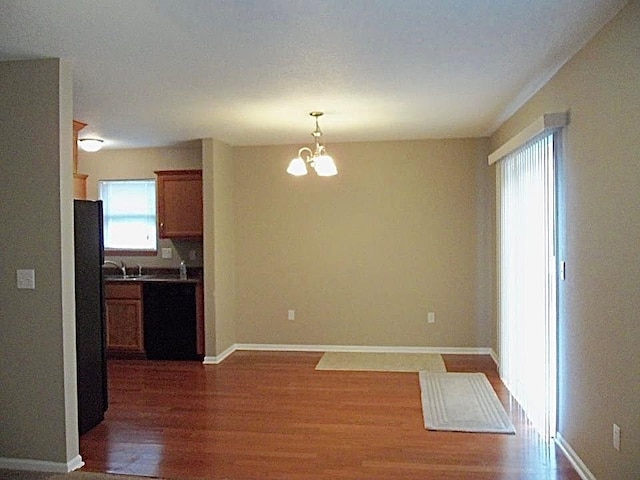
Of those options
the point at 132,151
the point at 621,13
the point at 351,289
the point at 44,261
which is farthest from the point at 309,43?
the point at 132,151

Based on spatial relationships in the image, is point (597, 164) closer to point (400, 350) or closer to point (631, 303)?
point (631, 303)

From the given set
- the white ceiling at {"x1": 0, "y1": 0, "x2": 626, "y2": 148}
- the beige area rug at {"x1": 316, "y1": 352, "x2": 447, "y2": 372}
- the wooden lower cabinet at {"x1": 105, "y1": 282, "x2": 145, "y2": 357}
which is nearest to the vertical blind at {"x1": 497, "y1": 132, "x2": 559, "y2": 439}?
the white ceiling at {"x1": 0, "y1": 0, "x2": 626, "y2": 148}

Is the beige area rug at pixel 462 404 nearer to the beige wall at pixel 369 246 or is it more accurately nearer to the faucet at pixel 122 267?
the beige wall at pixel 369 246

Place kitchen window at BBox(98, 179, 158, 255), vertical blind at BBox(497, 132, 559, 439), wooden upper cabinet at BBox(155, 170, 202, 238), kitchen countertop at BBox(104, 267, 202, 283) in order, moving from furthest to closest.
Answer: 1. kitchen window at BBox(98, 179, 158, 255)
2. wooden upper cabinet at BBox(155, 170, 202, 238)
3. kitchen countertop at BBox(104, 267, 202, 283)
4. vertical blind at BBox(497, 132, 559, 439)

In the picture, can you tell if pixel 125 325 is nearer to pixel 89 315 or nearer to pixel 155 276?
pixel 155 276

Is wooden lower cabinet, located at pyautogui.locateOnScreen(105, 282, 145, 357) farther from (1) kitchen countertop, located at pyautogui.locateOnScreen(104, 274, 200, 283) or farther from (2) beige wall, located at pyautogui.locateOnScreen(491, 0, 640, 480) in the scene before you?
(2) beige wall, located at pyautogui.locateOnScreen(491, 0, 640, 480)

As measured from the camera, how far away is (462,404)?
4578 mm

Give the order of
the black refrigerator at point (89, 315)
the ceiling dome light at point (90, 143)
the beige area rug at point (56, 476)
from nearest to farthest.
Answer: the beige area rug at point (56, 476)
the black refrigerator at point (89, 315)
the ceiling dome light at point (90, 143)

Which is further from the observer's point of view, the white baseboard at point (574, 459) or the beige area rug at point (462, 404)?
the beige area rug at point (462, 404)

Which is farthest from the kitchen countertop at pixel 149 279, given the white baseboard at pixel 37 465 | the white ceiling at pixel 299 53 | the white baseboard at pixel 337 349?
the white baseboard at pixel 37 465

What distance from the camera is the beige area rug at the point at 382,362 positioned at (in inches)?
228

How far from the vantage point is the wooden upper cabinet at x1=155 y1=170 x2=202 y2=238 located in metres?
6.52

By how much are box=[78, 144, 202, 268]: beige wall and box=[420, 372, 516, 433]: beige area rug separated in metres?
3.20

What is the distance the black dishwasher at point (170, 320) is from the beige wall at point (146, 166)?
24.2 inches
